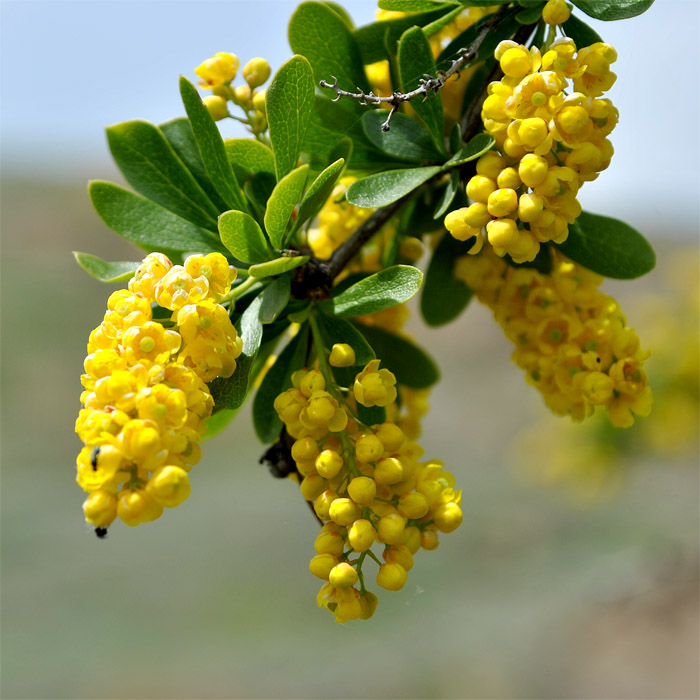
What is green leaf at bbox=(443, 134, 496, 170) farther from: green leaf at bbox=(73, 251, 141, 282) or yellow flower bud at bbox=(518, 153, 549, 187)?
green leaf at bbox=(73, 251, 141, 282)

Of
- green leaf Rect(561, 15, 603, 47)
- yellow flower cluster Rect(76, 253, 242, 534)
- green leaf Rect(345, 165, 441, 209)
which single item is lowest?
yellow flower cluster Rect(76, 253, 242, 534)

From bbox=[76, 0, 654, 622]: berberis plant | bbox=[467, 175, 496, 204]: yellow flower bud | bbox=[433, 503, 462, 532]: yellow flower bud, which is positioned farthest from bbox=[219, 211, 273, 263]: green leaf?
bbox=[433, 503, 462, 532]: yellow flower bud

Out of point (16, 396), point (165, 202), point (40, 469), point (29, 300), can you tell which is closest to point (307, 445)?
point (165, 202)

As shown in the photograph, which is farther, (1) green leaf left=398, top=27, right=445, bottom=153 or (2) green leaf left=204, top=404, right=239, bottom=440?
(2) green leaf left=204, top=404, right=239, bottom=440

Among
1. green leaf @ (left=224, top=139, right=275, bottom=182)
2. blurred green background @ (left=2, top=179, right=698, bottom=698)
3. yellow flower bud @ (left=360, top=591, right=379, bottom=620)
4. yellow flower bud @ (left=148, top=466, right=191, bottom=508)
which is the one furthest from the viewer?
blurred green background @ (left=2, top=179, right=698, bottom=698)

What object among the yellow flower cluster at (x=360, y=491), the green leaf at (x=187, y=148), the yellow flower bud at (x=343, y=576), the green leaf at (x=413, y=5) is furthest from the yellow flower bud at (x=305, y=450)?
the green leaf at (x=413, y=5)

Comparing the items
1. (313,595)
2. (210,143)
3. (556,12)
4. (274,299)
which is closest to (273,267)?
(274,299)

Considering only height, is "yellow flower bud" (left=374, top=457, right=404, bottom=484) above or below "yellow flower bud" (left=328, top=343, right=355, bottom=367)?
below
